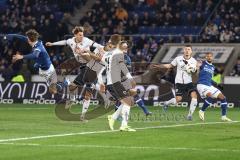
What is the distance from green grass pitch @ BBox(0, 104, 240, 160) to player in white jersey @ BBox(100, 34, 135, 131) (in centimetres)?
46

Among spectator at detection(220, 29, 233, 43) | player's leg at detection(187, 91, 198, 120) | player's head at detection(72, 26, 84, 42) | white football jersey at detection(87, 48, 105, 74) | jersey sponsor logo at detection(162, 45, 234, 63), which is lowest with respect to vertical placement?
player's leg at detection(187, 91, 198, 120)

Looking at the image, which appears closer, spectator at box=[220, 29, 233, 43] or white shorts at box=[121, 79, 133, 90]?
white shorts at box=[121, 79, 133, 90]

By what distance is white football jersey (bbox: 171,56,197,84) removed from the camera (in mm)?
23891

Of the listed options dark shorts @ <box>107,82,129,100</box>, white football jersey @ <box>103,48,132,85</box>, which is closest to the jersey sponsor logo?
dark shorts @ <box>107,82,129,100</box>

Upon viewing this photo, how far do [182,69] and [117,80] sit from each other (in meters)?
5.76

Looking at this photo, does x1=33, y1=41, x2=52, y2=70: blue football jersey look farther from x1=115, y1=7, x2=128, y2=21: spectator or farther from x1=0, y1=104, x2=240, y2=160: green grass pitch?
x1=115, y1=7, x2=128, y2=21: spectator

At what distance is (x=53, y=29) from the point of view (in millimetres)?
39719

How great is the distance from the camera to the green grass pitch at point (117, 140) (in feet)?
42.1

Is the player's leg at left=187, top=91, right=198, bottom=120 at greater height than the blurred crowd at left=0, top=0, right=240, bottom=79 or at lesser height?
lesser

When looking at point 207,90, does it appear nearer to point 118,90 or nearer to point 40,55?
point 118,90

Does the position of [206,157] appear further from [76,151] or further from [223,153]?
[76,151]

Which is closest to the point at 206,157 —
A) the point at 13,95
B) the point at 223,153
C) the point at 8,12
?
the point at 223,153

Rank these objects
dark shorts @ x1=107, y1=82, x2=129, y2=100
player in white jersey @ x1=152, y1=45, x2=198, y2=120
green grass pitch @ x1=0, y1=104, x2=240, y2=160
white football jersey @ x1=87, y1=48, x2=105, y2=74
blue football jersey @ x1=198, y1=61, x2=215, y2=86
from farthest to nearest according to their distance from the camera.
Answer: player in white jersey @ x1=152, y1=45, x2=198, y2=120 → blue football jersey @ x1=198, y1=61, x2=215, y2=86 → white football jersey @ x1=87, y1=48, x2=105, y2=74 → dark shorts @ x1=107, y1=82, x2=129, y2=100 → green grass pitch @ x1=0, y1=104, x2=240, y2=160

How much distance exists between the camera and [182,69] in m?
24.0
